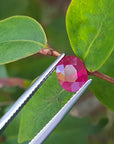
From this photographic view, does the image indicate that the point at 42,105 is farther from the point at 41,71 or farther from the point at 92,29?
the point at 41,71

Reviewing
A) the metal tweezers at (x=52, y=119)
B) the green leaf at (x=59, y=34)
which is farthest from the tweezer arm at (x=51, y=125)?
the green leaf at (x=59, y=34)

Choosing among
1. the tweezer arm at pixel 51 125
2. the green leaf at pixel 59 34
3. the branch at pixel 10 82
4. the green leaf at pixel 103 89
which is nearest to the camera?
the tweezer arm at pixel 51 125

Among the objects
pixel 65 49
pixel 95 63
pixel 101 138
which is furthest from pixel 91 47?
pixel 101 138

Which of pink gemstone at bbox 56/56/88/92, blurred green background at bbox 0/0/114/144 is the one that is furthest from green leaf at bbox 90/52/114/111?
blurred green background at bbox 0/0/114/144

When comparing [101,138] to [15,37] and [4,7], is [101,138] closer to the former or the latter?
[4,7]

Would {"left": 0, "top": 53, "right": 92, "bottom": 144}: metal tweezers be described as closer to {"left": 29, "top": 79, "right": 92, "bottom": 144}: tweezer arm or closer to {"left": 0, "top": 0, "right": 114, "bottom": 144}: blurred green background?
{"left": 29, "top": 79, "right": 92, "bottom": 144}: tweezer arm

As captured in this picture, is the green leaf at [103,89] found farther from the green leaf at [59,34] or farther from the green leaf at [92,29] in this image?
the green leaf at [59,34]

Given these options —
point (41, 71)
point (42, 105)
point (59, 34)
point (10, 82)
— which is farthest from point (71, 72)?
point (59, 34)
